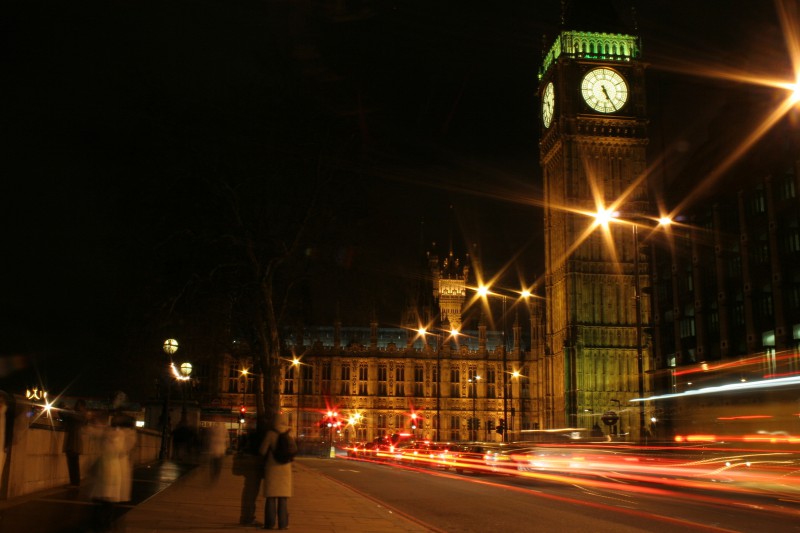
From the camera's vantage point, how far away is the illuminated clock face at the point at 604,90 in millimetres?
90688

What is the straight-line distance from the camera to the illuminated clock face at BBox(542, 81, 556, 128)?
93.6m

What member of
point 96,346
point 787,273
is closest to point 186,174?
point 96,346

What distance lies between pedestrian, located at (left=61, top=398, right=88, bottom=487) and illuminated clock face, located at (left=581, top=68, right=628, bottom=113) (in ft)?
260

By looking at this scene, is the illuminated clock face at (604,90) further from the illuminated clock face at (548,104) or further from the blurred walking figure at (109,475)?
the blurred walking figure at (109,475)

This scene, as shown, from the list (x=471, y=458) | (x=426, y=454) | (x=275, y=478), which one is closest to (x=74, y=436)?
(x=275, y=478)

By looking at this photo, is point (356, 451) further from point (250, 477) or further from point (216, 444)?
point (250, 477)

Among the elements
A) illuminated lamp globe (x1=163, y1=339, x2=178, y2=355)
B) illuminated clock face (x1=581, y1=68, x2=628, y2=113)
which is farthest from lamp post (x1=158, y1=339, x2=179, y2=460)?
illuminated clock face (x1=581, y1=68, x2=628, y2=113)

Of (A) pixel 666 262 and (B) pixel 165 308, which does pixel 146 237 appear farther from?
(A) pixel 666 262

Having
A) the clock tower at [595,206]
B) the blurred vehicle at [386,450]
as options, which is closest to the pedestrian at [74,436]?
the blurred vehicle at [386,450]

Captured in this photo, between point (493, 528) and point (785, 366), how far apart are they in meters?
12.9

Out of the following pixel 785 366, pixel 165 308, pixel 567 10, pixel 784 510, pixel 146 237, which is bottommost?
pixel 784 510

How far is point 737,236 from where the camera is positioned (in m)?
63.1

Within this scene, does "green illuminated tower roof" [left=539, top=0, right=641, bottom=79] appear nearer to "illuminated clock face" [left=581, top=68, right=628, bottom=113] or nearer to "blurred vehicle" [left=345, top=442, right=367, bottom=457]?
"illuminated clock face" [left=581, top=68, right=628, bottom=113]

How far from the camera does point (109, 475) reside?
10.5m
